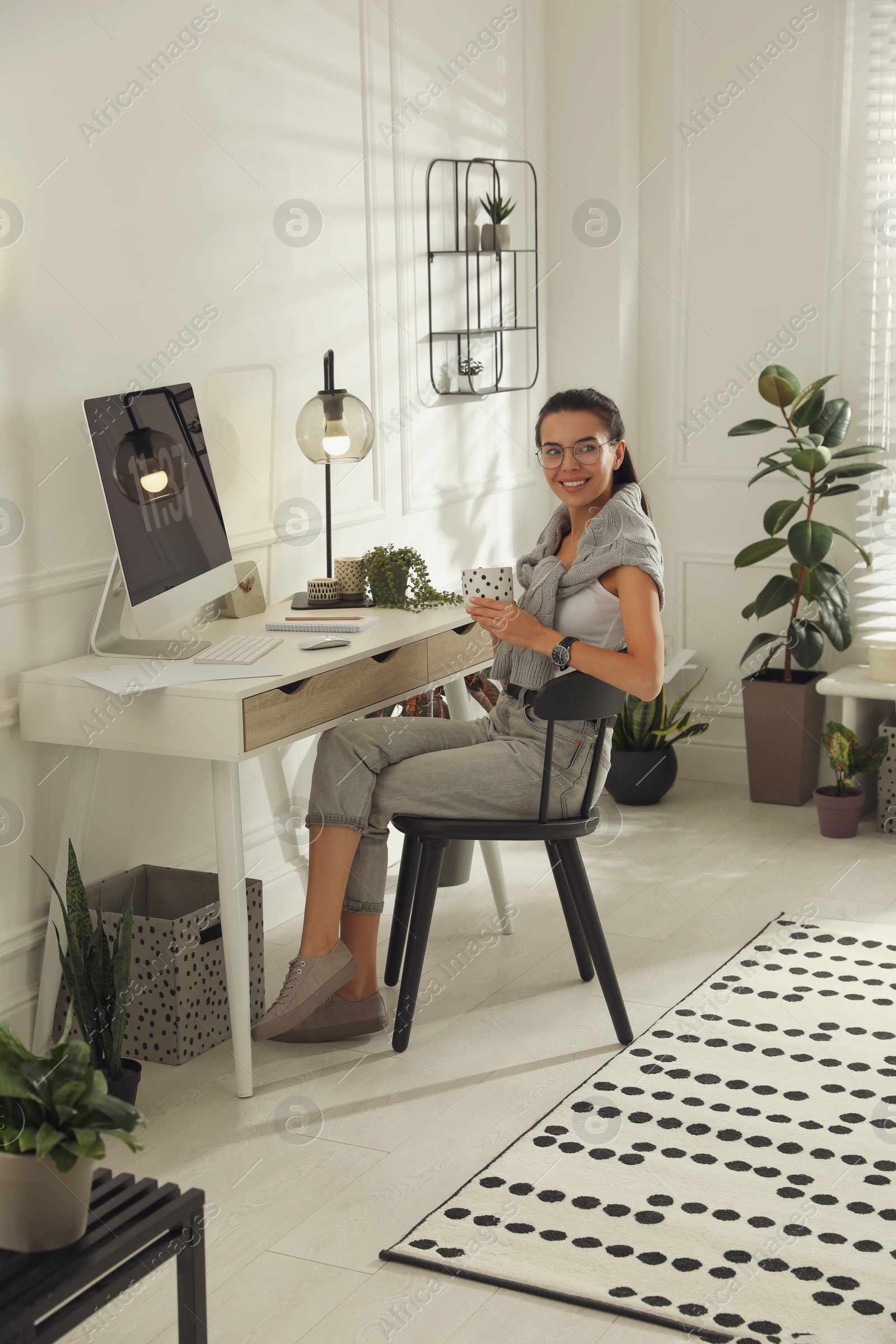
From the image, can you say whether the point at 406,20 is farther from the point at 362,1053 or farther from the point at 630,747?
the point at 362,1053

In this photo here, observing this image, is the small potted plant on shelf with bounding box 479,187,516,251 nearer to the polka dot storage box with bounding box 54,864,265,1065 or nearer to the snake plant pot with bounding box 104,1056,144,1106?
the polka dot storage box with bounding box 54,864,265,1065

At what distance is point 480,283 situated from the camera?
14.3 ft

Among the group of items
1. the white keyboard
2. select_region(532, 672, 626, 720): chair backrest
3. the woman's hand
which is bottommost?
select_region(532, 672, 626, 720): chair backrest

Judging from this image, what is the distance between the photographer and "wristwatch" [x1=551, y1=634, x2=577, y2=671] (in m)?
2.73

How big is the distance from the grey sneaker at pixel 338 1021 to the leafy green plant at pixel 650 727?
71.8 inches

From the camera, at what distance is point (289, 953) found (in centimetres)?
343

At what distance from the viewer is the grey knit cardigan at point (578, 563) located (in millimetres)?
2732

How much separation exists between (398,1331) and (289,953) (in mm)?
1479

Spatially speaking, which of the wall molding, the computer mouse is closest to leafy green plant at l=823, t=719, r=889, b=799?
the computer mouse

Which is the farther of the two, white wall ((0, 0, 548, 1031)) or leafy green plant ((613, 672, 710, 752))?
leafy green plant ((613, 672, 710, 752))

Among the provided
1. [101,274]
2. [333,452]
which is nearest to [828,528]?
[333,452]

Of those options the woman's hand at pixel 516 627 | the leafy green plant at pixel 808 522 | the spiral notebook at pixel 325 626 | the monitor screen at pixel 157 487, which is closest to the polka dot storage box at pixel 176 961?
the spiral notebook at pixel 325 626

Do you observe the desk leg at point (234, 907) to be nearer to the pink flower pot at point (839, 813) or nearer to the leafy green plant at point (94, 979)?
the leafy green plant at point (94, 979)

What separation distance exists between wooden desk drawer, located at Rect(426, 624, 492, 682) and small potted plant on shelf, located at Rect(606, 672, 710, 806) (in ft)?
4.23
